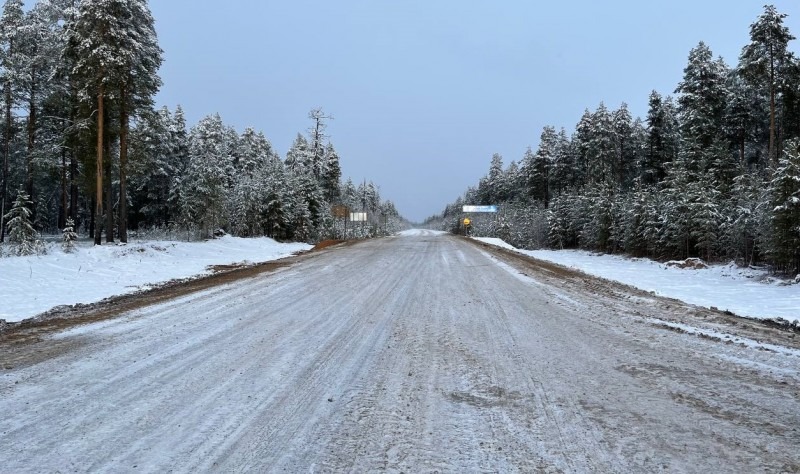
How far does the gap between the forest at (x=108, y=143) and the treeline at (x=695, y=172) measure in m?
20.8

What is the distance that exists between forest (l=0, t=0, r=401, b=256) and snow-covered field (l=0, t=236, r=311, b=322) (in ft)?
5.09

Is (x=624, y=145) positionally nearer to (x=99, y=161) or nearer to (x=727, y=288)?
(x=727, y=288)

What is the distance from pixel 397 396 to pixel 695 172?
28317 mm

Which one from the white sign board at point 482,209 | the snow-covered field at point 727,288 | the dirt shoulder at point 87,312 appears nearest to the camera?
the dirt shoulder at point 87,312

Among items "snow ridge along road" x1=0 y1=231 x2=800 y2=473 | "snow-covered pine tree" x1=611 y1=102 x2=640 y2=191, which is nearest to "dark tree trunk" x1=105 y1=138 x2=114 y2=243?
"snow ridge along road" x1=0 y1=231 x2=800 y2=473

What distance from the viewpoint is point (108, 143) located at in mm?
18891

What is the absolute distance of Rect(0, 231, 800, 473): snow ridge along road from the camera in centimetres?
276

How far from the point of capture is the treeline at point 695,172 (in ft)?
45.8

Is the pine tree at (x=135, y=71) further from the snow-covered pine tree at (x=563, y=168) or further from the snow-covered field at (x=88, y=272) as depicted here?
the snow-covered pine tree at (x=563, y=168)

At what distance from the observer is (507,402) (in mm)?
3646

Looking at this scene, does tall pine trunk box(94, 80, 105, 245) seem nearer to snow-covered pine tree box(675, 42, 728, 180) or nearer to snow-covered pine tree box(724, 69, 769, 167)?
snow-covered pine tree box(675, 42, 728, 180)

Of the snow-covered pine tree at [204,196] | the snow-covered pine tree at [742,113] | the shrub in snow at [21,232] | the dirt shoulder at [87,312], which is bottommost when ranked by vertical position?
the dirt shoulder at [87,312]

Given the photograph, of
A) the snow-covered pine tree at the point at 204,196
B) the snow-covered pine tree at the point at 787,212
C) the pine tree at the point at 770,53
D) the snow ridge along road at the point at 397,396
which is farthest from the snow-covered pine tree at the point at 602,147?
the snow ridge along road at the point at 397,396

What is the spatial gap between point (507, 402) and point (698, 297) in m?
8.08
